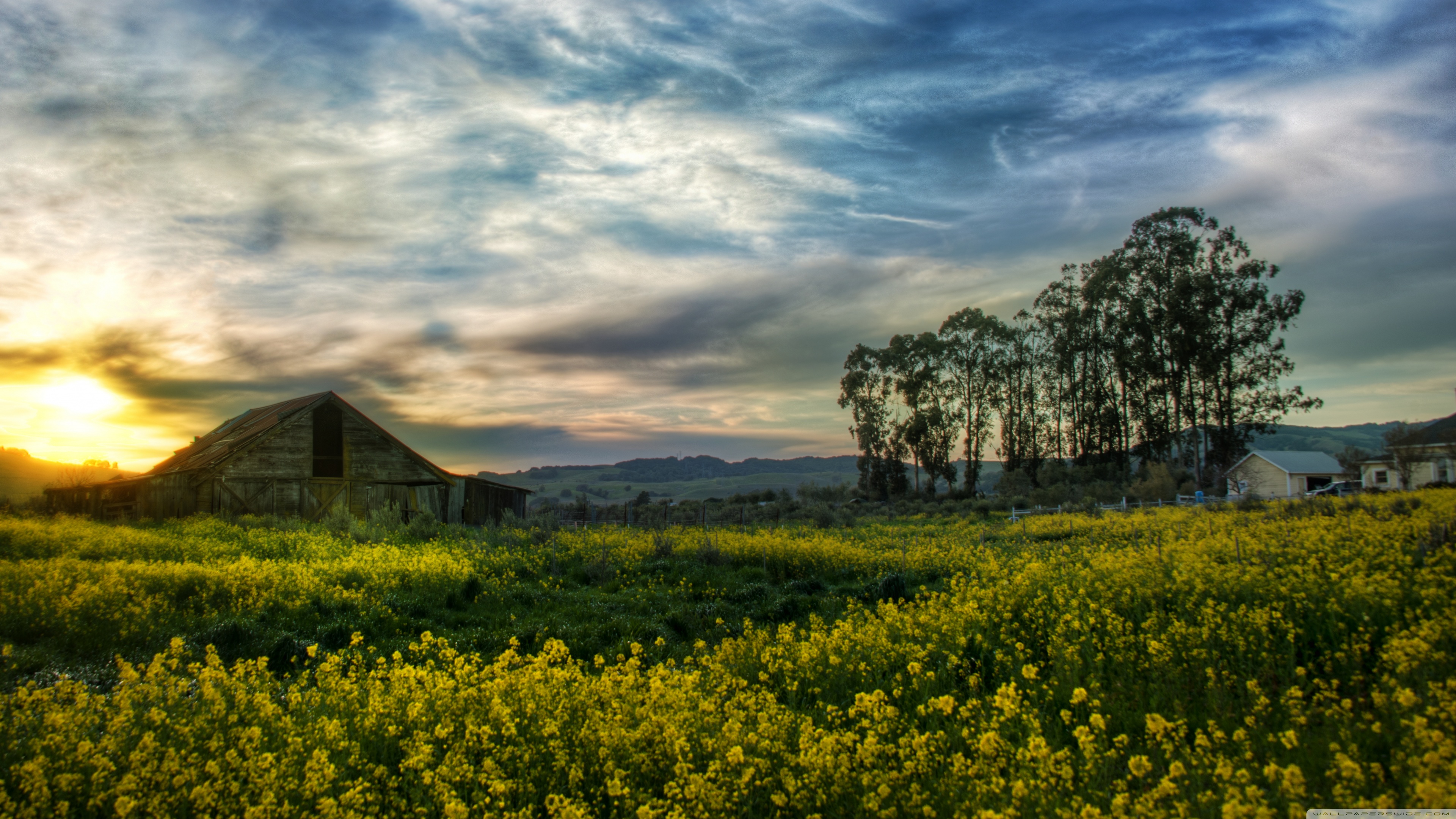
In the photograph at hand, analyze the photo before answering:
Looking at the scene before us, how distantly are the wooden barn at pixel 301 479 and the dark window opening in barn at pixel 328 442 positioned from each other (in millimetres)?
32

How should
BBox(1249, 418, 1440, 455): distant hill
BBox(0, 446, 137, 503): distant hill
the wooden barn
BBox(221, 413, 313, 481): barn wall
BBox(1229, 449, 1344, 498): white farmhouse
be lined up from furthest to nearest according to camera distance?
BBox(1249, 418, 1440, 455): distant hill, BBox(0, 446, 137, 503): distant hill, BBox(1229, 449, 1344, 498): white farmhouse, BBox(221, 413, 313, 481): barn wall, the wooden barn

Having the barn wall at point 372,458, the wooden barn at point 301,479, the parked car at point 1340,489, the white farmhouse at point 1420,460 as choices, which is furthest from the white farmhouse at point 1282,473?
the barn wall at point 372,458

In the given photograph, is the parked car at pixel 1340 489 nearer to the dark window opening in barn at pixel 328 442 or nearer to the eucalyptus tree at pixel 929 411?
the eucalyptus tree at pixel 929 411

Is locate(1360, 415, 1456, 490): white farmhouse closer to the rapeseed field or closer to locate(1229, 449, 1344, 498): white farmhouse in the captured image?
locate(1229, 449, 1344, 498): white farmhouse

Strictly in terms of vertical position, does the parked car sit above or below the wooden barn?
below

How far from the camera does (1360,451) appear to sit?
47.8 meters

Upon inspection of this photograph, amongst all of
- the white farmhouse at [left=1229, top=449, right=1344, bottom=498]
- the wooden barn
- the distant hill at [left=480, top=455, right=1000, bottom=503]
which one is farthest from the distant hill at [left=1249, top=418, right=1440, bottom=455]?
the wooden barn

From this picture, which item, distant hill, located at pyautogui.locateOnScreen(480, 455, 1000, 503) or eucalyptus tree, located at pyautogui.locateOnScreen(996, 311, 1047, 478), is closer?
eucalyptus tree, located at pyautogui.locateOnScreen(996, 311, 1047, 478)

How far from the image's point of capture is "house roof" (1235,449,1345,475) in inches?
1879

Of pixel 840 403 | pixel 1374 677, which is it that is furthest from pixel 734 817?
pixel 840 403

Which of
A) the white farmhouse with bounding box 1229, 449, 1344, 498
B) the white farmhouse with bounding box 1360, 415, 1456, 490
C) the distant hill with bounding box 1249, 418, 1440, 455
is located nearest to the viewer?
the white farmhouse with bounding box 1360, 415, 1456, 490

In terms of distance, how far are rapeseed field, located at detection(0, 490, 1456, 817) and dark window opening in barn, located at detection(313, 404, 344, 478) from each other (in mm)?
14632

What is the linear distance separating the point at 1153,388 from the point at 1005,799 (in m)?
43.9

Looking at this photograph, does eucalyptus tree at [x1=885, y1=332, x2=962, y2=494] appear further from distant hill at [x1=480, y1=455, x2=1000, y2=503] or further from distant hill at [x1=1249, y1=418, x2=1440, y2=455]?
distant hill at [x1=1249, y1=418, x2=1440, y2=455]
